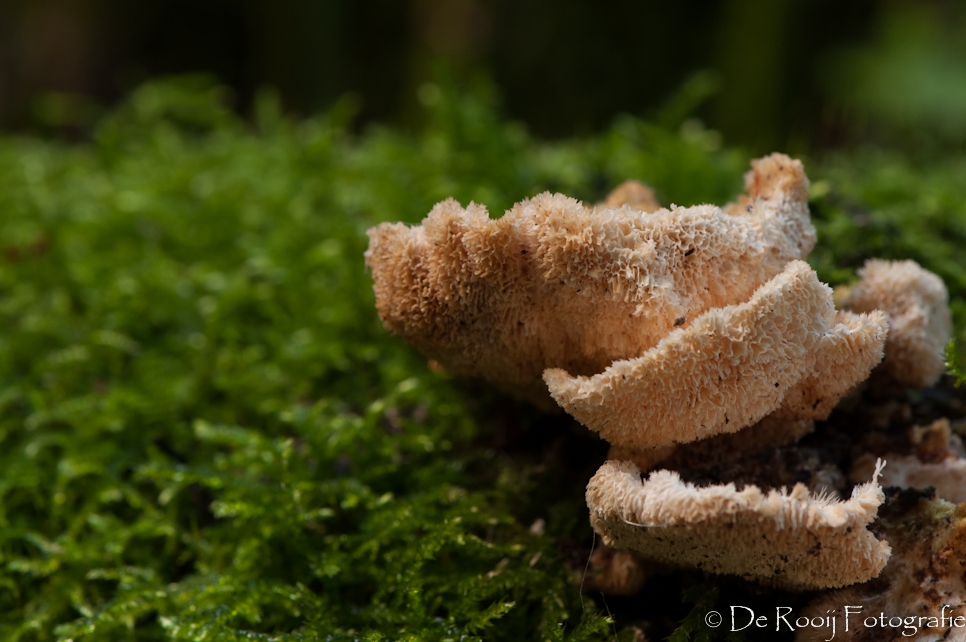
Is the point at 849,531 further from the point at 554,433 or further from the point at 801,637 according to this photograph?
the point at 554,433

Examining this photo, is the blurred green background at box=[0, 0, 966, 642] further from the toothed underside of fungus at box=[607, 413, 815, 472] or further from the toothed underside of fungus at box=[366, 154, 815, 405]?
the toothed underside of fungus at box=[366, 154, 815, 405]

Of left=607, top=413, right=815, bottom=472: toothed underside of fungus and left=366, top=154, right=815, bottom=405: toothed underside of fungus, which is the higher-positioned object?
left=366, top=154, right=815, bottom=405: toothed underside of fungus

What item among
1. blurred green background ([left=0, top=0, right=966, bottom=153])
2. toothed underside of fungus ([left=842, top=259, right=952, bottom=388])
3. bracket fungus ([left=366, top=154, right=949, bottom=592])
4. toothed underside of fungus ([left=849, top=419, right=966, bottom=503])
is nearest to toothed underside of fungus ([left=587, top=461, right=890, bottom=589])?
bracket fungus ([left=366, top=154, right=949, bottom=592])

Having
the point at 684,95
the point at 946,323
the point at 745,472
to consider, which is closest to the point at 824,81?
the point at 684,95

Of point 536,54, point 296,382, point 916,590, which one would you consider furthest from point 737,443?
point 536,54

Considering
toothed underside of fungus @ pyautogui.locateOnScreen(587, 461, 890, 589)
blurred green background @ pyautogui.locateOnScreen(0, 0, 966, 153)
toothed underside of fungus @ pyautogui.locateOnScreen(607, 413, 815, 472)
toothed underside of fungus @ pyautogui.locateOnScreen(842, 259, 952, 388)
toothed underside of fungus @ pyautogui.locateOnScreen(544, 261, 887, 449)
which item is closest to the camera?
toothed underside of fungus @ pyautogui.locateOnScreen(587, 461, 890, 589)

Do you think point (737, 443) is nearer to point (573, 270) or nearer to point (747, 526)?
point (747, 526)

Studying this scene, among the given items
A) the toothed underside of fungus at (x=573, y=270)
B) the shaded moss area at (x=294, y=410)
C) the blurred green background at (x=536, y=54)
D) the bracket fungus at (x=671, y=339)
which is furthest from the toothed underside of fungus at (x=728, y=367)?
the blurred green background at (x=536, y=54)
